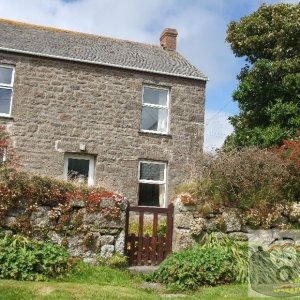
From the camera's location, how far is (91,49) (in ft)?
63.5

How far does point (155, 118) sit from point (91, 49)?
12.6 ft

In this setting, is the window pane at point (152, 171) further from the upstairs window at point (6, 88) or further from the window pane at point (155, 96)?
the upstairs window at point (6, 88)

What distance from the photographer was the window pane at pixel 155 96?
730 inches

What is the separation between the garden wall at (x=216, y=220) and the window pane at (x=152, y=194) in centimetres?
683

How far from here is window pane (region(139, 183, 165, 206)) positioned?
58.2ft

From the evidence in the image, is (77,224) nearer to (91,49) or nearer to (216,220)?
(216,220)

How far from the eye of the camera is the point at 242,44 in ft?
62.5

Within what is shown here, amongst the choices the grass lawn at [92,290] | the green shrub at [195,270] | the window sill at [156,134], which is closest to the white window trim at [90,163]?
the window sill at [156,134]

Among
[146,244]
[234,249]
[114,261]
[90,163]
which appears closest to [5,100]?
[90,163]

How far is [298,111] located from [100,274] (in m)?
11.2

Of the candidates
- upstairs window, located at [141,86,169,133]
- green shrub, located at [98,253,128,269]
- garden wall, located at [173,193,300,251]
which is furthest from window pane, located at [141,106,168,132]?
green shrub, located at [98,253,128,269]

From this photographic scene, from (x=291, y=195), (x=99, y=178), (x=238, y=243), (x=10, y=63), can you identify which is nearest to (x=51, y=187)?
(x=238, y=243)

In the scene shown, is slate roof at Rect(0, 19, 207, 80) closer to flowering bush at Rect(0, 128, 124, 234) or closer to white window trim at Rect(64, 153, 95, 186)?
white window trim at Rect(64, 153, 95, 186)

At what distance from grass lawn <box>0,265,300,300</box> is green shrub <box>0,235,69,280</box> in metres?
0.28
